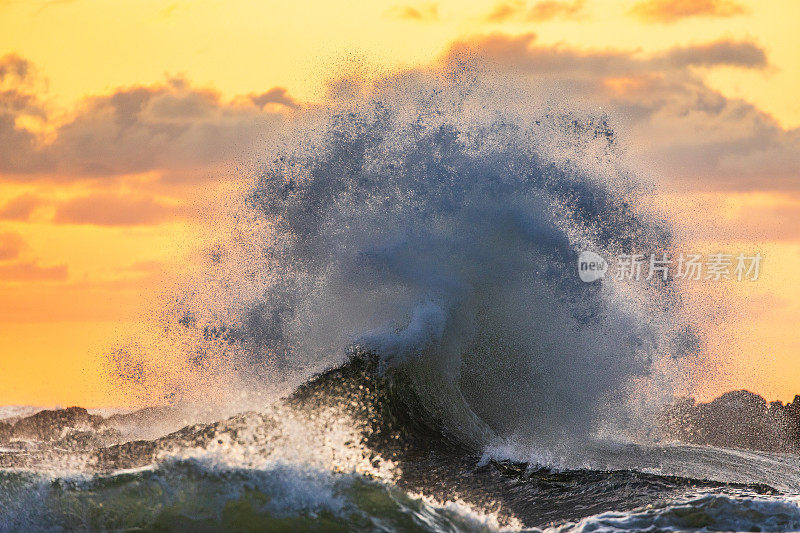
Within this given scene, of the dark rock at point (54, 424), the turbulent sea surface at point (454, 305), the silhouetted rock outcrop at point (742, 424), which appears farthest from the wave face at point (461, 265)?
the silhouetted rock outcrop at point (742, 424)

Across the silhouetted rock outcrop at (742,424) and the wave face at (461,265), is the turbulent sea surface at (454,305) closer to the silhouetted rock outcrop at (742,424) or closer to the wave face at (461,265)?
the wave face at (461,265)

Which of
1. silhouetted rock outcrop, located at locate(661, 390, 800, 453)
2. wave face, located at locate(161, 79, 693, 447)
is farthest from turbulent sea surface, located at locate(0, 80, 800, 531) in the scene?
silhouetted rock outcrop, located at locate(661, 390, 800, 453)

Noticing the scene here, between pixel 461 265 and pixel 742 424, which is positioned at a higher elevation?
pixel 461 265

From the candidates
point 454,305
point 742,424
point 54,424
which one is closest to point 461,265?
point 454,305

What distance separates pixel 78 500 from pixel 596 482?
17.5ft

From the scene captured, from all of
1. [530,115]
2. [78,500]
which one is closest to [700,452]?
[530,115]

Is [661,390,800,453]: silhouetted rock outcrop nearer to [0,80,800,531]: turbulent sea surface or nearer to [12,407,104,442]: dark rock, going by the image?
[0,80,800,531]: turbulent sea surface

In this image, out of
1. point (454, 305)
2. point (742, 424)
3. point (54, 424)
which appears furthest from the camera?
point (742, 424)

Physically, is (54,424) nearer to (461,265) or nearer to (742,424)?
(461,265)

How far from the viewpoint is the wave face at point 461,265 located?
11633mm

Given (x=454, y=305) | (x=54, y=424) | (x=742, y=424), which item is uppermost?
(x=454, y=305)

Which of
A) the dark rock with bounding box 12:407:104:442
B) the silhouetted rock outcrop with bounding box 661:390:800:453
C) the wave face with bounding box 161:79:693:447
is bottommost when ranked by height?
the dark rock with bounding box 12:407:104:442

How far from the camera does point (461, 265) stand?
11.9m

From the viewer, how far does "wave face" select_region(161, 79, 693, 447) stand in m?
11.6
